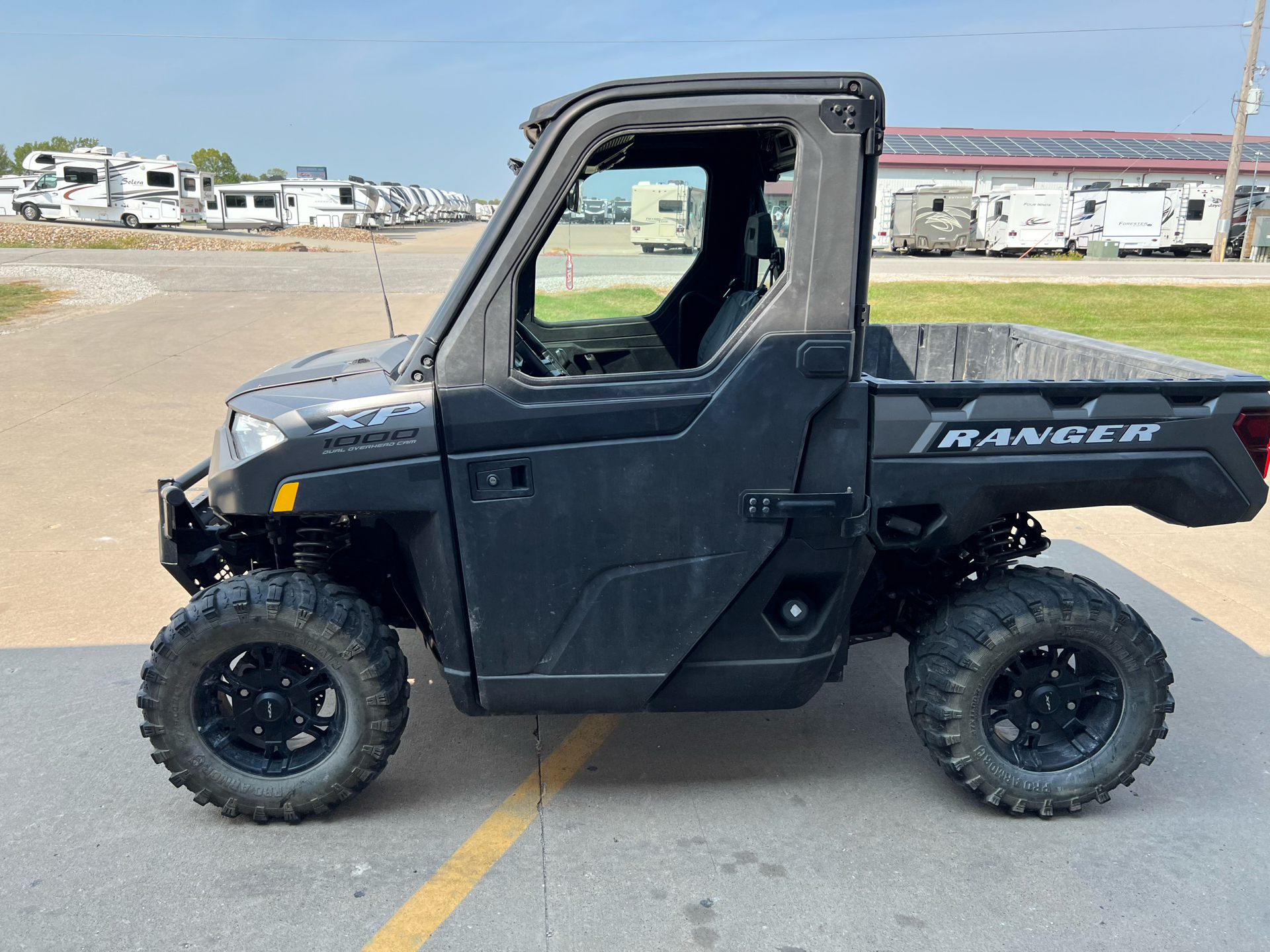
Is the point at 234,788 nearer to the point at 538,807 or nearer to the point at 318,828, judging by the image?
the point at 318,828

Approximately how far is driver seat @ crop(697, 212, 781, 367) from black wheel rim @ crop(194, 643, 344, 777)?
5.67 feet

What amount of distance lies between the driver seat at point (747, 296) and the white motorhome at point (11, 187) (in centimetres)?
4508

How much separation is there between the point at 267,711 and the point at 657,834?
1353 mm

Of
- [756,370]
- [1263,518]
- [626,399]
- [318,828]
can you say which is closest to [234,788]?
[318,828]

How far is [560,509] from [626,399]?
0.39m

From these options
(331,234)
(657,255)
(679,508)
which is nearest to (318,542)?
(679,508)

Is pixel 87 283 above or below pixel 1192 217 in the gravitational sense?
above

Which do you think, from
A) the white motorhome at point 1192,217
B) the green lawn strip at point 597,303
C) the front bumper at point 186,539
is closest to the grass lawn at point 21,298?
the front bumper at point 186,539

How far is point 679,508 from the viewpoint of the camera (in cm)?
311

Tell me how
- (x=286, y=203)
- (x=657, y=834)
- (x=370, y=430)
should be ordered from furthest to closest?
(x=286, y=203)
(x=657, y=834)
(x=370, y=430)

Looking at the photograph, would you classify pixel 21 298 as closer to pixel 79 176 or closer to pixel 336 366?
pixel 336 366

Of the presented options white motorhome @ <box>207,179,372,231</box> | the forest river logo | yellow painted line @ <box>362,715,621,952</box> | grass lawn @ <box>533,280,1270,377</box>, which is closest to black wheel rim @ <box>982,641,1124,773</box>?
the forest river logo

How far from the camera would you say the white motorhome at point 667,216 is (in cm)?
376

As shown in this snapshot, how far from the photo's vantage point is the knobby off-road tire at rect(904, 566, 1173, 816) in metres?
3.33
